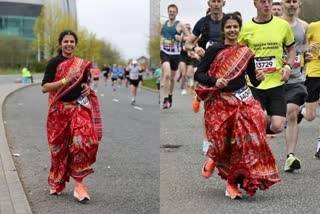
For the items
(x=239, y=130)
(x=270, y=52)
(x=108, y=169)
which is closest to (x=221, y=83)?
(x=239, y=130)

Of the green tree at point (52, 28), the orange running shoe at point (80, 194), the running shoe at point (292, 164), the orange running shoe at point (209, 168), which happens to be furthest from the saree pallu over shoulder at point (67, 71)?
the running shoe at point (292, 164)

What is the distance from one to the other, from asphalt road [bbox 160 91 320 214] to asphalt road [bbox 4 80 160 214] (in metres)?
0.40

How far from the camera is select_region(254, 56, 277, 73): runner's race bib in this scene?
18.2 feet

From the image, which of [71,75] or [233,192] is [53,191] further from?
[233,192]

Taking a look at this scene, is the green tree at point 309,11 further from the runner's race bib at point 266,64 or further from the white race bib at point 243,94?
the white race bib at point 243,94

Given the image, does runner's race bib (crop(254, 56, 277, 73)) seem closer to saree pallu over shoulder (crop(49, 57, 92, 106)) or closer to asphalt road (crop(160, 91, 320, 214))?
asphalt road (crop(160, 91, 320, 214))

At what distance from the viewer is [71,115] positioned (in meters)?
5.57

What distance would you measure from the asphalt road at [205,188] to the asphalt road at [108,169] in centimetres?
40

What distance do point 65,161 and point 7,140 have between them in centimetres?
452

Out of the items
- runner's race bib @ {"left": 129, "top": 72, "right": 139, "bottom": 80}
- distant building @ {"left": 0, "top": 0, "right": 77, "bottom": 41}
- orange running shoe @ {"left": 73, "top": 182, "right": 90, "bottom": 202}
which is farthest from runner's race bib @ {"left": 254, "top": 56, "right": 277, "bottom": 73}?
distant building @ {"left": 0, "top": 0, "right": 77, "bottom": 41}

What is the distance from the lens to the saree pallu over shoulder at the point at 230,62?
191 inches

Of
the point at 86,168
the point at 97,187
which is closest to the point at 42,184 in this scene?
the point at 97,187

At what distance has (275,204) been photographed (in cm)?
484

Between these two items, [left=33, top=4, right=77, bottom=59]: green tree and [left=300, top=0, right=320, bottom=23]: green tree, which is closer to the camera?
[left=300, top=0, right=320, bottom=23]: green tree
